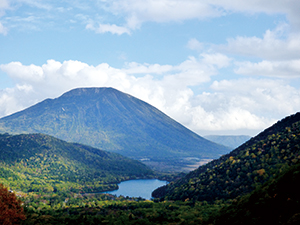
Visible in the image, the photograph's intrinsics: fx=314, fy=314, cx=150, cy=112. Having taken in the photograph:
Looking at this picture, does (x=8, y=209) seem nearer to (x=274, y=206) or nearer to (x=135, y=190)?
(x=274, y=206)

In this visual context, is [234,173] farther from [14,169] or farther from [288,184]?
[14,169]

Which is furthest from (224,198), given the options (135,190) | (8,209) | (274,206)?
(135,190)

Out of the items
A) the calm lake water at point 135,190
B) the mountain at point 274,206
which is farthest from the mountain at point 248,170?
the calm lake water at point 135,190

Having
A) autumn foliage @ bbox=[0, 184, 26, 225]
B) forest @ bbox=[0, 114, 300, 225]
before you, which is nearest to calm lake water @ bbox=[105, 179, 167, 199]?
forest @ bbox=[0, 114, 300, 225]

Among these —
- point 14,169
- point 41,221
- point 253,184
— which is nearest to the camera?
point 41,221

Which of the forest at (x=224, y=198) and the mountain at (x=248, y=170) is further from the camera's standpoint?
the mountain at (x=248, y=170)

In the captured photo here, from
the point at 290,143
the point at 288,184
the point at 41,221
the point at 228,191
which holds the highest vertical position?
the point at 290,143

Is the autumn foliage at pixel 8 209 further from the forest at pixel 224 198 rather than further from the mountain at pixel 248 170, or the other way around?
the mountain at pixel 248 170

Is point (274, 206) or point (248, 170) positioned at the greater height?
point (248, 170)

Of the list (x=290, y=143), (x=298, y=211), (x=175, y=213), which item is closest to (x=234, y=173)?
(x=290, y=143)

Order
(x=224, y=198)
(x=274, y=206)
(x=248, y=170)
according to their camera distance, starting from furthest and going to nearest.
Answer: (x=248, y=170) < (x=224, y=198) < (x=274, y=206)

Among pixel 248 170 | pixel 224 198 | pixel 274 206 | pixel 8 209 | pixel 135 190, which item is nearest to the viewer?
pixel 274 206
